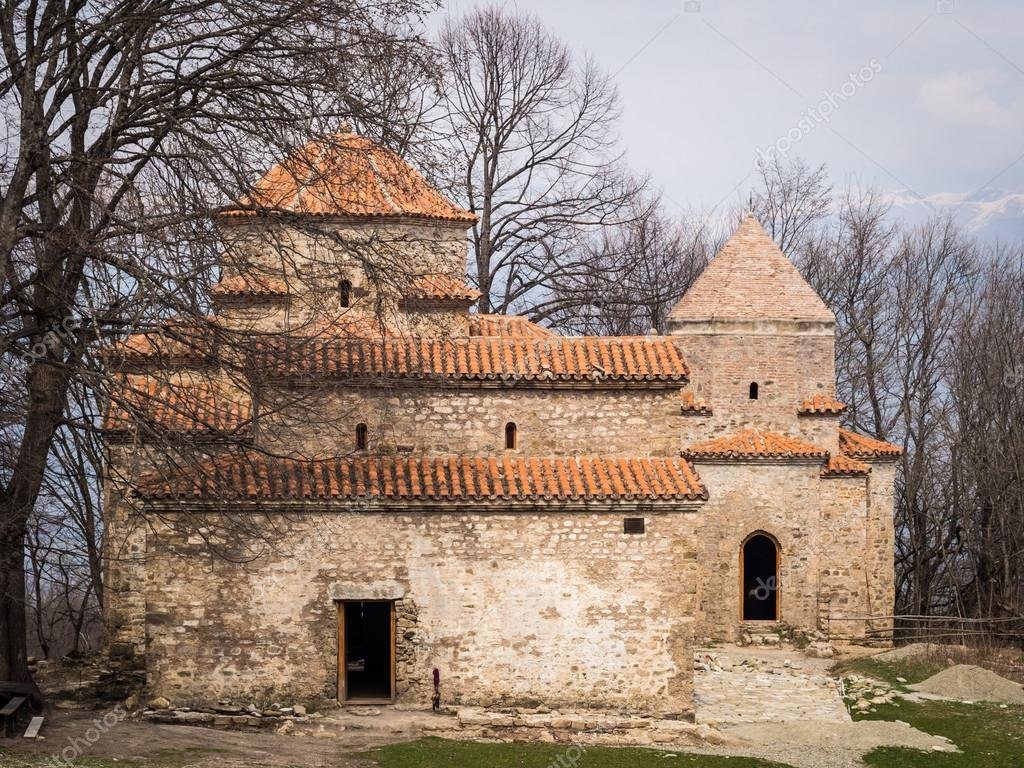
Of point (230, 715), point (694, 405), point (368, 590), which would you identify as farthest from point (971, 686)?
point (230, 715)

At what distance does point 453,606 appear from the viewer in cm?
1605

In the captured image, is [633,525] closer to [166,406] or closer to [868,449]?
[166,406]

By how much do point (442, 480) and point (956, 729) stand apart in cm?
758

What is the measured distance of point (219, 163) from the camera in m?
13.4

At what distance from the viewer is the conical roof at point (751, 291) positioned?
23.1 metres

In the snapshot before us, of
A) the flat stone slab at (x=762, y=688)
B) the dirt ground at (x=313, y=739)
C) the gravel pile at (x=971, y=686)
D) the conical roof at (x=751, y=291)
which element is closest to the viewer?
the dirt ground at (x=313, y=739)

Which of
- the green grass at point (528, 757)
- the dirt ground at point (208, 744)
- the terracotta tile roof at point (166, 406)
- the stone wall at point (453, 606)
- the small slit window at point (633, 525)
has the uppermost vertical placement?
the terracotta tile roof at point (166, 406)

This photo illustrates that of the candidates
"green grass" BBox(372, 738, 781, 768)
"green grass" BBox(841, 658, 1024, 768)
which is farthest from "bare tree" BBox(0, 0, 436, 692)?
"green grass" BBox(841, 658, 1024, 768)

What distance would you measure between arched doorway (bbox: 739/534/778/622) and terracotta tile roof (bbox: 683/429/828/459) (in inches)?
61.2

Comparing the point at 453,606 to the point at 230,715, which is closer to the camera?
the point at 230,715

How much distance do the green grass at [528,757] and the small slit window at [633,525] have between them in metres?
2.75

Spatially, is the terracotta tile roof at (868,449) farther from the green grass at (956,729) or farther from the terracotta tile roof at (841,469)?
the green grass at (956,729)

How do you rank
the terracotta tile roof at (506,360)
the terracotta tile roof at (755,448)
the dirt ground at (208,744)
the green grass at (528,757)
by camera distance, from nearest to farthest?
the dirt ground at (208,744) < the green grass at (528,757) < the terracotta tile roof at (506,360) < the terracotta tile roof at (755,448)

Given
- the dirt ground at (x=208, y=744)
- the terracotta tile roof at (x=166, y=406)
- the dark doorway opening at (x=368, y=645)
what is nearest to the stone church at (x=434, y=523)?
the terracotta tile roof at (x=166, y=406)
